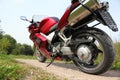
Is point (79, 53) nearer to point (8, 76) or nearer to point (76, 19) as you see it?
point (76, 19)

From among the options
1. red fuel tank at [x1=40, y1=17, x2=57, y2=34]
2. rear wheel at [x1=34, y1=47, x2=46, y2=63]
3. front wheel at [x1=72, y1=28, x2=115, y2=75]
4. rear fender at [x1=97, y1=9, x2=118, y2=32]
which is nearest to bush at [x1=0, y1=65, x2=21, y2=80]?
front wheel at [x1=72, y1=28, x2=115, y2=75]

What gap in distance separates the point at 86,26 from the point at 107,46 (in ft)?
2.92

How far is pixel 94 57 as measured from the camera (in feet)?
20.0

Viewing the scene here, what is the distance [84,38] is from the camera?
252 inches

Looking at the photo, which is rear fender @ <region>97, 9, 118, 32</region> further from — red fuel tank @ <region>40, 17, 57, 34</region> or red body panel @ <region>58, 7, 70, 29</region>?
red fuel tank @ <region>40, 17, 57, 34</region>

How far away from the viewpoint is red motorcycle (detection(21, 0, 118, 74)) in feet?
19.5

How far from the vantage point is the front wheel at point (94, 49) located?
19.3 feet

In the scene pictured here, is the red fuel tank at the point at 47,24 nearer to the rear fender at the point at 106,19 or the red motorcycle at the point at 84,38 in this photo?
the red motorcycle at the point at 84,38

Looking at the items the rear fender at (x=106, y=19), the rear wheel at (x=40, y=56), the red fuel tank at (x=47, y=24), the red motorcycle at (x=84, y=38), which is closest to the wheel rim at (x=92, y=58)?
the red motorcycle at (x=84, y=38)

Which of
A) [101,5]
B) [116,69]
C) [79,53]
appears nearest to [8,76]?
[79,53]

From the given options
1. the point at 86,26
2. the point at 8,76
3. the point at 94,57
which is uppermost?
the point at 86,26

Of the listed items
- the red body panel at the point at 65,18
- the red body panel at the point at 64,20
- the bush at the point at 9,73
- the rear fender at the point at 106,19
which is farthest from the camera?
the red body panel at the point at 64,20

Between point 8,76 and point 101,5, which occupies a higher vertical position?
point 101,5

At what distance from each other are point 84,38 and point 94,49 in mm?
414
